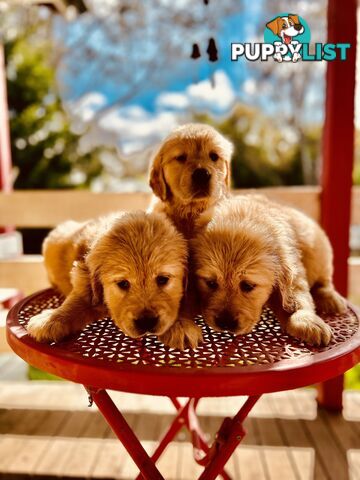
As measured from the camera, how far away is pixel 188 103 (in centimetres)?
812

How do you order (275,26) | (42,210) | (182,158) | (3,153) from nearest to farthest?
(182,158)
(275,26)
(42,210)
(3,153)

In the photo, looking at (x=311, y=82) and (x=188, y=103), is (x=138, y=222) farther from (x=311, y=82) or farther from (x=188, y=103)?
(x=311, y=82)

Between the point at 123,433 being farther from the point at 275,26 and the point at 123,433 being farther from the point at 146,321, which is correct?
the point at 275,26

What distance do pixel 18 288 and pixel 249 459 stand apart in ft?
7.26

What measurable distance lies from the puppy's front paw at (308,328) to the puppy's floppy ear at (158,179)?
2.59 feet

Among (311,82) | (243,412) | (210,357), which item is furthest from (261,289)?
(311,82)

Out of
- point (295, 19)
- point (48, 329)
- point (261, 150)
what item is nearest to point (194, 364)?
point (48, 329)

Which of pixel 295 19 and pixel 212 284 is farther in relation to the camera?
pixel 295 19

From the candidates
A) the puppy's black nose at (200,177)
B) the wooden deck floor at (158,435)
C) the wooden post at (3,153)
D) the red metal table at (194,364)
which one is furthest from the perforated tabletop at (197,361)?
the wooden post at (3,153)

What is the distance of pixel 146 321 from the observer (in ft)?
4.20

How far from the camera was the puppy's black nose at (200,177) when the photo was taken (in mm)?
1755

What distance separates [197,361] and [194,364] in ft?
0.09

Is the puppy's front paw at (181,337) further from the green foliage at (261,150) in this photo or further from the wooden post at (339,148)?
the green foliage at (261,150)

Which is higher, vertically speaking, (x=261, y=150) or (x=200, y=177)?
(x=261, y=150)
